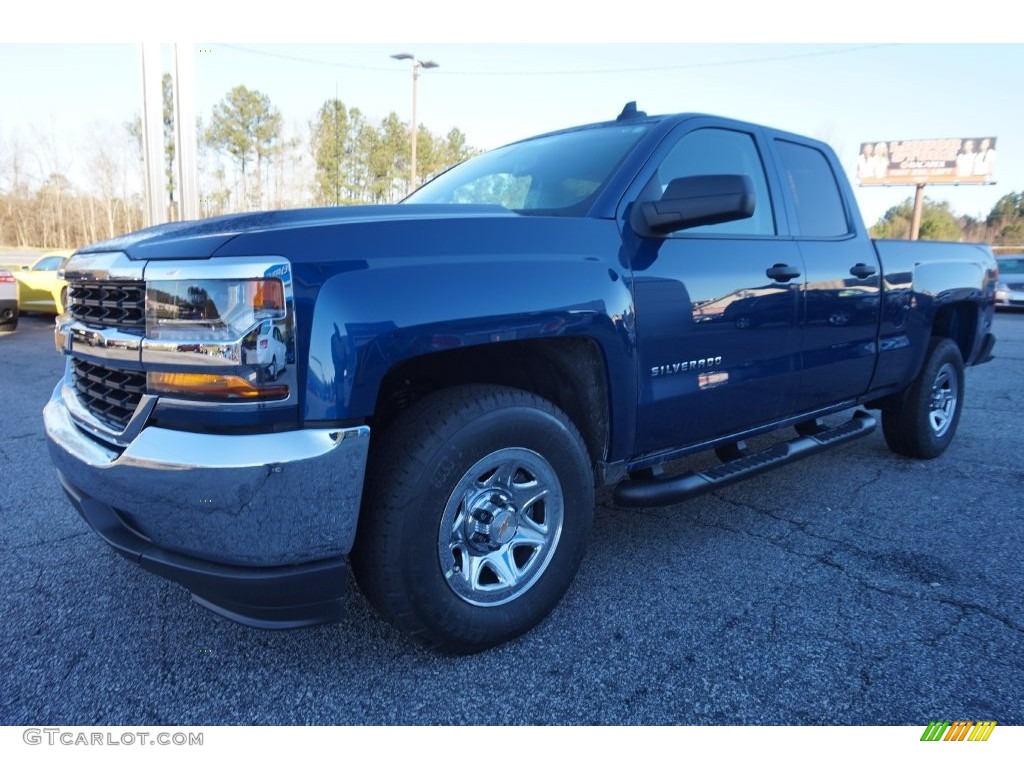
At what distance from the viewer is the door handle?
290 centimetres

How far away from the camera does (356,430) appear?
1758mm

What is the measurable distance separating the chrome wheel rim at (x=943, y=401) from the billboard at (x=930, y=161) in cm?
4483

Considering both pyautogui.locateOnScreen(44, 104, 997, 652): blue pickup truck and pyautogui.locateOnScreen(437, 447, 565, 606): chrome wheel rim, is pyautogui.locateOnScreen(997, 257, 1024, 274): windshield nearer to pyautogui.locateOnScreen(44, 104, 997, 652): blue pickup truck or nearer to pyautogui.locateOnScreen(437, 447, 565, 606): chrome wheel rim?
pyautogui.locateOnScreen(44, 104, 997, 652): blue pickup truck

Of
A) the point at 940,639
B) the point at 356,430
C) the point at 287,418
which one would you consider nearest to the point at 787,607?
the point at 940,639

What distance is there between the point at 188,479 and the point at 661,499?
5.55 ft

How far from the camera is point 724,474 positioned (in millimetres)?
2859

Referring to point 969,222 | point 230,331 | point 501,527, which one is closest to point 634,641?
point 501,527

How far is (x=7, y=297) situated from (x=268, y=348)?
1169 centimetres

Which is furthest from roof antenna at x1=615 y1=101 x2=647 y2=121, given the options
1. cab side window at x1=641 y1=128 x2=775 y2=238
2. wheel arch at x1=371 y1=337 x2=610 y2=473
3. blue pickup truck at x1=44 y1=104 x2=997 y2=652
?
Answer: wheel arch at x1=371 y1=337 x2=610 y2=473

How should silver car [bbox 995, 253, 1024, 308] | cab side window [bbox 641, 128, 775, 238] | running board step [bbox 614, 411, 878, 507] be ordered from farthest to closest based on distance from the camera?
1. silver car [bbox 995, 253, 1024, 308]
2. cab side window [bbox 641, 128, 775, 238]
3. running board step [bbox 614, 411, 878, 507]

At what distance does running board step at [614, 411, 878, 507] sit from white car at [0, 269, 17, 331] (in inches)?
459

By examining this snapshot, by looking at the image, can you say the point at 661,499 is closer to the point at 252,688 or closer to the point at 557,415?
the point at 557,415
